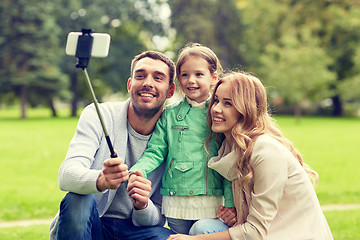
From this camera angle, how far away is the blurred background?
30.5 m

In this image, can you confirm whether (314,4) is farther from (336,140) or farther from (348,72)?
(336,140)

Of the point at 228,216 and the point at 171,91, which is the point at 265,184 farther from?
the point at 171,91

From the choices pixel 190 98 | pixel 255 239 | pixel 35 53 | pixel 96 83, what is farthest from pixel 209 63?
pixel 96 83

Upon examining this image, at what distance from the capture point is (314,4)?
32750mm

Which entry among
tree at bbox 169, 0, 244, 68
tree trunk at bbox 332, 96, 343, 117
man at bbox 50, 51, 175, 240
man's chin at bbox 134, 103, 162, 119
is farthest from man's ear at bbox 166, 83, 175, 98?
tree at bbox 169, 0, 244, 68

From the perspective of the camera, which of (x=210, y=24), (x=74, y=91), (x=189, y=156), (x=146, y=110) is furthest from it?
(x=210, y=24)

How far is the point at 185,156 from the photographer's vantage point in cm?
306

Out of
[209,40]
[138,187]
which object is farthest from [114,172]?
[209,40]

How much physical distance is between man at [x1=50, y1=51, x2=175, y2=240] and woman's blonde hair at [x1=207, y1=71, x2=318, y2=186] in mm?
570

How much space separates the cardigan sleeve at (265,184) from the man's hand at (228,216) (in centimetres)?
25

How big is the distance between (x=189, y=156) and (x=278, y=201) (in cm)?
67

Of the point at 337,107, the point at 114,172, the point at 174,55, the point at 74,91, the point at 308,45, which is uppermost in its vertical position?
the point at 308,45

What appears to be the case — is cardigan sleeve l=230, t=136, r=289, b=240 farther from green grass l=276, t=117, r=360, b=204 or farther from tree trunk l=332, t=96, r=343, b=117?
tree trunk l=332, t=96, r=343, b=117

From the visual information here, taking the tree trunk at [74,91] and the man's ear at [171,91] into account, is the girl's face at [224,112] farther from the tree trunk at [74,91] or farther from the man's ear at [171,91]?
the tree trunk at [74,91]
